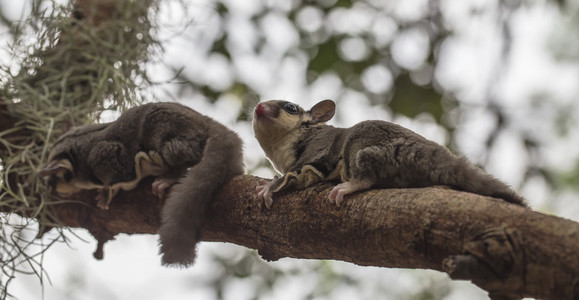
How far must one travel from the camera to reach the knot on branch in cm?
176

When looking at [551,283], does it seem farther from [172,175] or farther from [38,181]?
[38,181]

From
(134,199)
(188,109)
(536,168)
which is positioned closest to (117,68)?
(188,109)

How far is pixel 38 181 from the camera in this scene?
340 cm

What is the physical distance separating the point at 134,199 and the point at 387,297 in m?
2.66

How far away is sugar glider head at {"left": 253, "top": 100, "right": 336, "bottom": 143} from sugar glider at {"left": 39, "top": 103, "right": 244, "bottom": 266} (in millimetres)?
170

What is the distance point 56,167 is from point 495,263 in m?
2.48

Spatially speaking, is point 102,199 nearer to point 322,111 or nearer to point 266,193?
point 266,193

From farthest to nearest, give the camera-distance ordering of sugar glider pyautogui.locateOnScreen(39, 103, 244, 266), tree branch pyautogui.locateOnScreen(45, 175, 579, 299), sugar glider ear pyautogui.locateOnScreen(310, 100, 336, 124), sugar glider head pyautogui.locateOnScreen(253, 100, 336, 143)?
sugar glider ear pyautogui.locateOnScreen(310, 100, 336, 124)
sugar glider head pyautogui.locateOnScreen(253, 100, 336, 143)
sugar glider pyautogui.locateOnScreen(39, 103, 244, 266)
tree branch pyautogui.locateOnScreen(45, 175, 579, 299)

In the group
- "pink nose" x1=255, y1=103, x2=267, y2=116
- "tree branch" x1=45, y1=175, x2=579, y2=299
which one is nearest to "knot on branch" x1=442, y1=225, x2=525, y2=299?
"tree branch" x1=45, y1=175, x2=579, y2=299

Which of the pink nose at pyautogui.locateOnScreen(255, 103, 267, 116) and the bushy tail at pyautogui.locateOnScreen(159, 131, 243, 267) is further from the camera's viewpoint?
the pink nose at pyautogui.locateOnScreen(255, 103, 267, 116)

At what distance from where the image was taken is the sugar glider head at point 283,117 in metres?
3.46

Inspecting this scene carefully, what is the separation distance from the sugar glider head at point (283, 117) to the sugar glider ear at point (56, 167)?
108 centimetres

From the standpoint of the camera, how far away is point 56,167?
3.34 m

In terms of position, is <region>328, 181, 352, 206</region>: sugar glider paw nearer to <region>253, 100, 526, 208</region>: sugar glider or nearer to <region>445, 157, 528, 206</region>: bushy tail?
<region>253, 100, 526, 208</region>: sugar glider
